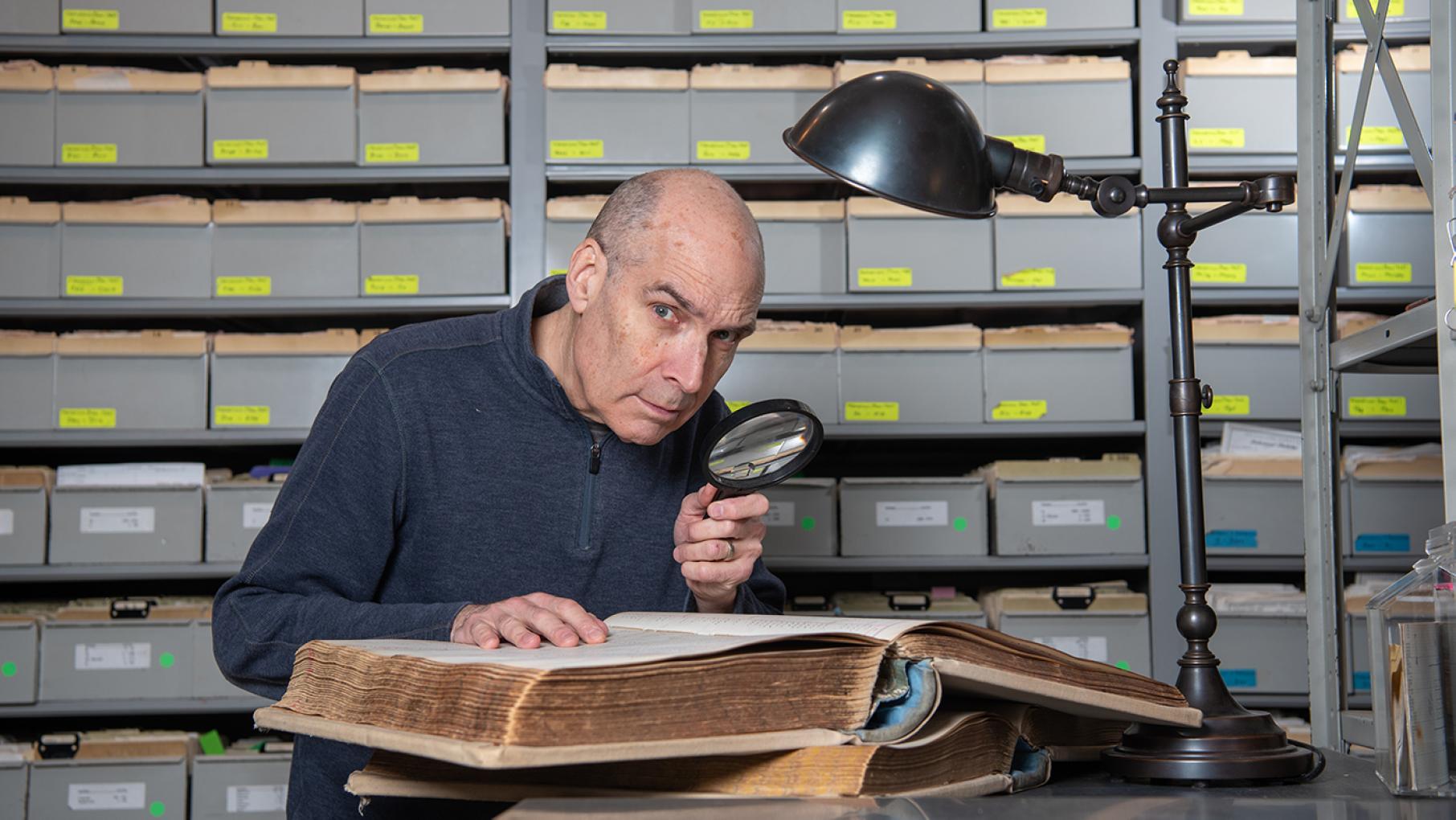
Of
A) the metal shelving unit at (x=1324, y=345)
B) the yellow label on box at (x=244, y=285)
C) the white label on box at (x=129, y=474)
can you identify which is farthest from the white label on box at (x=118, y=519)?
the metal shelving unit at (x=1324, y=345)

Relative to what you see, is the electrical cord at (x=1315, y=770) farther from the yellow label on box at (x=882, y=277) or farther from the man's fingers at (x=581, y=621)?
the yellow label on box at (x=882, y=277)

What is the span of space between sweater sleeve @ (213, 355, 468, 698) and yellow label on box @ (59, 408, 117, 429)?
1533mm

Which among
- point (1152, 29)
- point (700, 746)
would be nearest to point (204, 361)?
point (1152, 29)

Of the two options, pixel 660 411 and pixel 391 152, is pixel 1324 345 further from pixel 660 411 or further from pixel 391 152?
pixel 391 152

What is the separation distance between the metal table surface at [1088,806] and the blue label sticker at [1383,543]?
2.01 metres

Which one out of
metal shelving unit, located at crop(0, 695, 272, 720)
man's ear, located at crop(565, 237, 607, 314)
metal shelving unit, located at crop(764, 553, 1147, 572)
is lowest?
metal shelving unit, located at crop(0, 695, 272, 720)

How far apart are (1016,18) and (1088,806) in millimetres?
2229

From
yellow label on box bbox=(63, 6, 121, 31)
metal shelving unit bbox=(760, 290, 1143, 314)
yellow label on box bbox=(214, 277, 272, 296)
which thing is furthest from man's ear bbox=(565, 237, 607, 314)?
yellow label on box bbox=(63, 6, 121, 31)

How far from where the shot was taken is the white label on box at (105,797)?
2379 millimetres

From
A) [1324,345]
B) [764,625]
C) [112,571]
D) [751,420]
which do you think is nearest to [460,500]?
[751,420]

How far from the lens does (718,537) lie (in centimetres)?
97

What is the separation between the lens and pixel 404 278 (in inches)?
97.5

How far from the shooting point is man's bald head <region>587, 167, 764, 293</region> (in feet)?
3.52

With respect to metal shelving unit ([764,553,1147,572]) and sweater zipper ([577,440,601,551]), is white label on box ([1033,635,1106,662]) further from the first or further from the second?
sweater zipper ([577,440,601,551])
